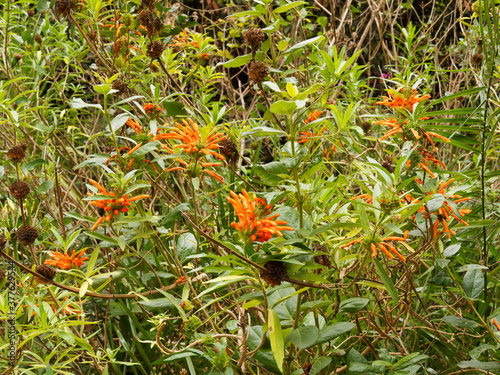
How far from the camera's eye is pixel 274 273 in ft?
2.13

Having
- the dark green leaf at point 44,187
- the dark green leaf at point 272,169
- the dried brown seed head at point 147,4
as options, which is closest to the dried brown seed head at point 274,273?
the dark green leaf at point 272,169

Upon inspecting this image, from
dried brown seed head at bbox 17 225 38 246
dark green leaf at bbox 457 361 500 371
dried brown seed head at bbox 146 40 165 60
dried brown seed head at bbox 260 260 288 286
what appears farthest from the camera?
dried brown seed head at bbox 146 40 165 60

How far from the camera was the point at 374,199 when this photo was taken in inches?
27.5

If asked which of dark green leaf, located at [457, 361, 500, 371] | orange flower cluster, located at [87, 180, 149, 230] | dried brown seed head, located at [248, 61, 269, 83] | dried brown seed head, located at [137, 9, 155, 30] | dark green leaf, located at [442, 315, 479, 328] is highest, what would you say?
dried brown seed head, located at [137, 9, 155, 30]

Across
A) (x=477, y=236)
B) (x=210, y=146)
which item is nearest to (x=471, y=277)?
(x=477, y=236)

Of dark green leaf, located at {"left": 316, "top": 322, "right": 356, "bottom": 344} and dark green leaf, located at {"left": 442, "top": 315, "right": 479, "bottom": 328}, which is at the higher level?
dark green leaf, located at {"left": 316, "top": 322, "right": 356, "bottom": 344}

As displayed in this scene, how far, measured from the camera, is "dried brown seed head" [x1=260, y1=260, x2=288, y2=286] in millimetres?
647

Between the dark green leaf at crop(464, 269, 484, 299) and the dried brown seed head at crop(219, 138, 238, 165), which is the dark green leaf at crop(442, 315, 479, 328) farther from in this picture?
the dried brown seed head at crop(219, 138, 238, 165)

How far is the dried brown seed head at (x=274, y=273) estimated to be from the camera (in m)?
0.65

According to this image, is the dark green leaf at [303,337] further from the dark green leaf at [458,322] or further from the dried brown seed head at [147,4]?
the dried brown seed head at [147,4]

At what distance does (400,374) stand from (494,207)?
0.50 m

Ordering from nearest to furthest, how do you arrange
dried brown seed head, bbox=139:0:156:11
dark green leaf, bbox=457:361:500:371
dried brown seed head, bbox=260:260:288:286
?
1. dried brown seed head, bbox=260:260:288:286
2. dark green leaf, bbox=457:361:500:371
3. dried brown seed head, bbox=139:0:156:11

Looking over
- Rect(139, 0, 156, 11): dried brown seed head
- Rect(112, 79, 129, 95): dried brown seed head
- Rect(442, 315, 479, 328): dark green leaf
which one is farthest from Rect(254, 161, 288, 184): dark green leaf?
Rect(139, 0, 156, 11): dried brown seed head

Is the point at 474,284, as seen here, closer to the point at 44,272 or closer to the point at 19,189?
the point at 44,272
